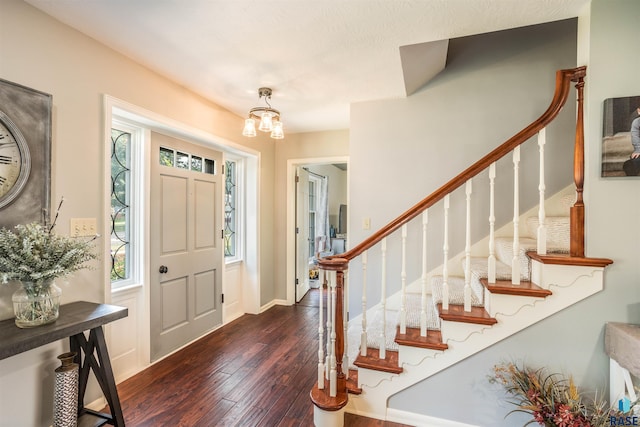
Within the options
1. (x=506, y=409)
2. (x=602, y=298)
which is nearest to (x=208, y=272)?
(x=506, y=409)

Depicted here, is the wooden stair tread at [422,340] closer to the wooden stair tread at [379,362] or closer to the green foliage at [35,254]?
the wooden stair tread at [379,362]

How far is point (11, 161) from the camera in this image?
1.45m

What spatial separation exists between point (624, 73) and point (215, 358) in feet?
11.1

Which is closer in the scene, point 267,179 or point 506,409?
point 506,409

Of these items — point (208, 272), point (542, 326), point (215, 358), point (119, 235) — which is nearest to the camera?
point (542, 326)

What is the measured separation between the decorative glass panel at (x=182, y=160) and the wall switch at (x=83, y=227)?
3.26 ft

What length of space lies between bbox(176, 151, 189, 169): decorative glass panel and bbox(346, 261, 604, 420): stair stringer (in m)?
2.33

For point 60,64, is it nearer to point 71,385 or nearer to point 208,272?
point 71,385

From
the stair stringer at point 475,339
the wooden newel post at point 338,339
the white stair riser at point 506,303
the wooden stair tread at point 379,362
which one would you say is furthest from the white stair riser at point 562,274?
the wooden newel post at point 338,339

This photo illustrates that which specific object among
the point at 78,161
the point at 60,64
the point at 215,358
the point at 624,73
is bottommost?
the point at 215,358

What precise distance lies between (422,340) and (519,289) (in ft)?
2.05

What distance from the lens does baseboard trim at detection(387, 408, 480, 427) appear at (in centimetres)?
176

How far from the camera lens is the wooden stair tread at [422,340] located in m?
A: 1.73

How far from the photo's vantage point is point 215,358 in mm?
2557
